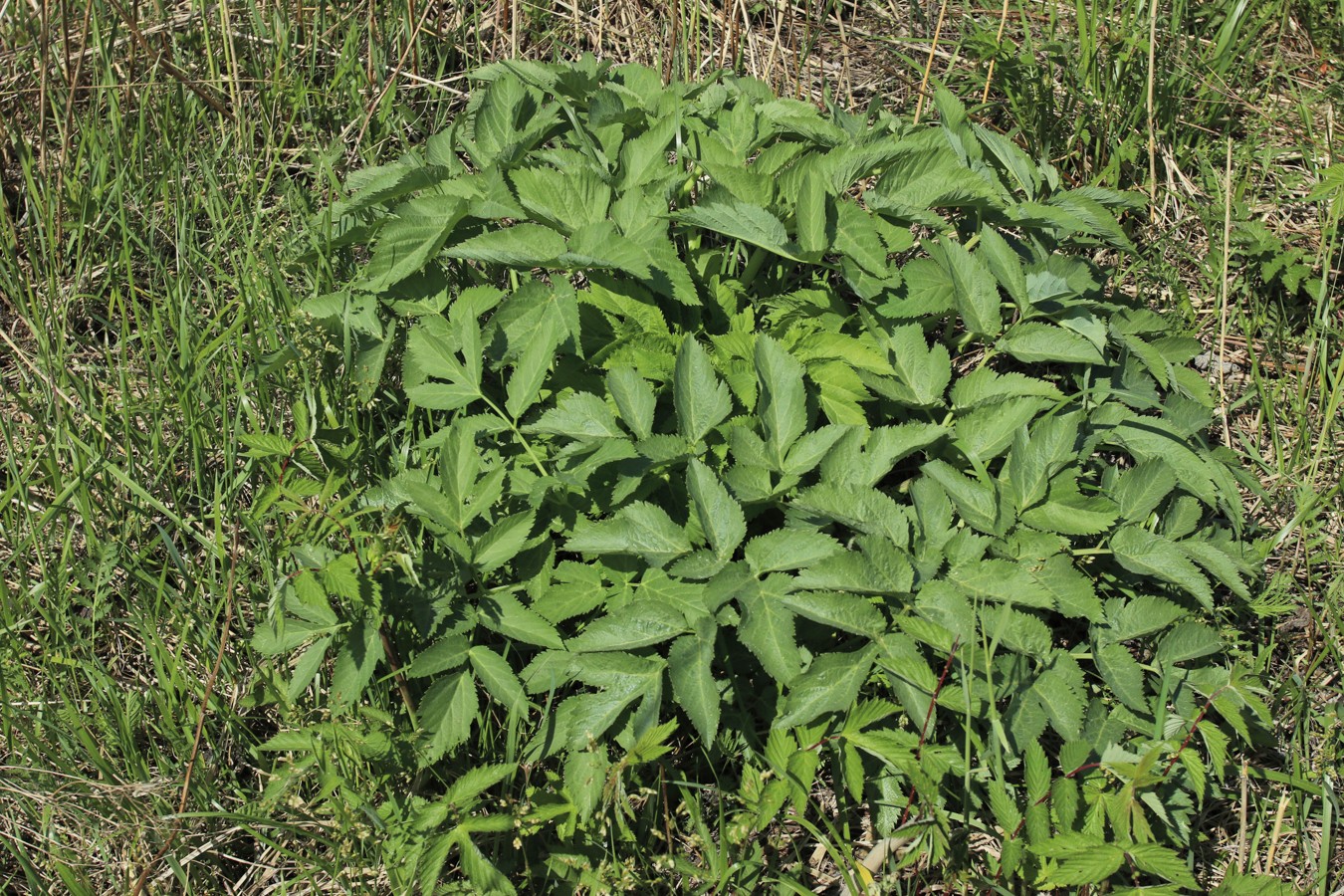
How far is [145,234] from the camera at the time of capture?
2.77 metres

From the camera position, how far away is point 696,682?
1.72 m

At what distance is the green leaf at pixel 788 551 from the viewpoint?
175cm

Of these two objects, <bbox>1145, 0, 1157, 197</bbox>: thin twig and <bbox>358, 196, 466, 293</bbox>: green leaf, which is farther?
<bbox>1145, 0, 1157, 197</bbox>: thin twig

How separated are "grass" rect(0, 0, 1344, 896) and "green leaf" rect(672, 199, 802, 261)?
0.85 metres

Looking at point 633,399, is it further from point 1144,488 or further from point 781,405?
point 1144,488

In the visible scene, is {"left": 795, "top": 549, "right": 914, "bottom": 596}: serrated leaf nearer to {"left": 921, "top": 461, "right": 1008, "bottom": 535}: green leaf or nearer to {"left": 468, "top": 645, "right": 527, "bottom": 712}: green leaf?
{"left": 921, "top": 461, "right": 1008, "bottom": 535}: green leaf

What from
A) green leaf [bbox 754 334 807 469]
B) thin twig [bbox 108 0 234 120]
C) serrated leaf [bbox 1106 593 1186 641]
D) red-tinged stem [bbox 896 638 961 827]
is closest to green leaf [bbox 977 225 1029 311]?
green leaf [bbox 754 334 807 469]

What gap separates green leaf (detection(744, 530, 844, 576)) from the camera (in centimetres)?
175

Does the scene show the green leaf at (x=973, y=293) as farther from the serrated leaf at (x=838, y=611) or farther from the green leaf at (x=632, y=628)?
the green leaf at (x=632, y=628)

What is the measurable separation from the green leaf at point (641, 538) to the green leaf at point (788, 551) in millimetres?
112

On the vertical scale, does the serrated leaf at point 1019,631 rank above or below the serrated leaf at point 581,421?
below

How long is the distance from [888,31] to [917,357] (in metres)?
1.68

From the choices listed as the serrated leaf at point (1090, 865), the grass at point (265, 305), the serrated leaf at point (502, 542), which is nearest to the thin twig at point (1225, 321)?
the grass at point (265, 305)

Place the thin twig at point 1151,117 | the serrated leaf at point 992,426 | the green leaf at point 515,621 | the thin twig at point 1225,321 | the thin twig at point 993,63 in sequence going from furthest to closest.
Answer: the thin twig at point 993,63 < the thin twig at point 1151,117 < the thin twig at point 1225,321 < the serrated leaf at point 992,426 < the green leaf at point 515,621
